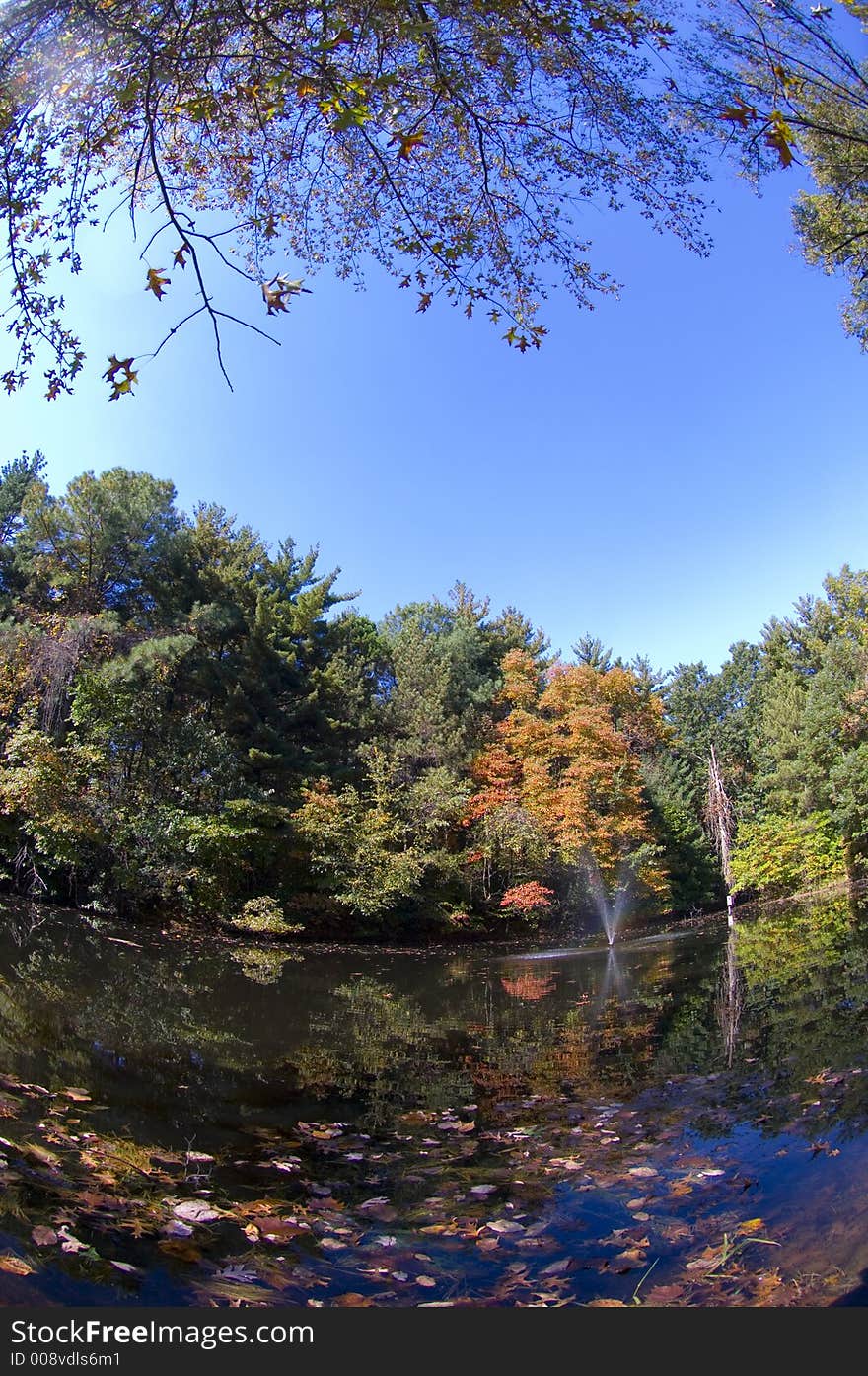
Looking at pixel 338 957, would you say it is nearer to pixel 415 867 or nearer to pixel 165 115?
pixel 415 867

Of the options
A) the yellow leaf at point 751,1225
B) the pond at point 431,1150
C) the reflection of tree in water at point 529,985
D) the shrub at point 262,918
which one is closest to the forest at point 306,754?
the shrub at point 262,918

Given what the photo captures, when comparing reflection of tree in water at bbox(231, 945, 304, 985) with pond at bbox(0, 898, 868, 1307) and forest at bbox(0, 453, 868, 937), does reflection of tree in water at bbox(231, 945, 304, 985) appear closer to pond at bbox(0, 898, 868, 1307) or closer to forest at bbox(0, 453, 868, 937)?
forest at bbox(0, 453, 868, 937)

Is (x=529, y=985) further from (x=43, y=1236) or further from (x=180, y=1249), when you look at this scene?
(x=43, y=1236)

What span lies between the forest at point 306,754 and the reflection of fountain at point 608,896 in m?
0.20

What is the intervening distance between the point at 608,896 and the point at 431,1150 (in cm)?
2507

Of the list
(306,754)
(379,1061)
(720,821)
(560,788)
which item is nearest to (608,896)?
(560,788)

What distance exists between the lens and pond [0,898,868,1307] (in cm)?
242

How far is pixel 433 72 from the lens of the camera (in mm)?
4152

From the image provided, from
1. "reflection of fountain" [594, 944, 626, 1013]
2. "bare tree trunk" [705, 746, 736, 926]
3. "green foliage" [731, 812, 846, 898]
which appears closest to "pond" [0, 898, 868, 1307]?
"reflection of fountain" [594, 944, 626, 1013]

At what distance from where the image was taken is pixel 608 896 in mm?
27312

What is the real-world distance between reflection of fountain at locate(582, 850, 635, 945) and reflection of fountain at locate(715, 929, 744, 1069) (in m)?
13.1

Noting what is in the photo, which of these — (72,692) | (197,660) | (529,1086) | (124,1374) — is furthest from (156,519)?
(124,1374)

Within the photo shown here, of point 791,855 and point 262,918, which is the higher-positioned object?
point 262,918

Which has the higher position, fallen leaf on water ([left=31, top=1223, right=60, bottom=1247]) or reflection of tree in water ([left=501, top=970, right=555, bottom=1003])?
fallen leaf on water ([left=31, top=1223, right=60, bottom=1247])
